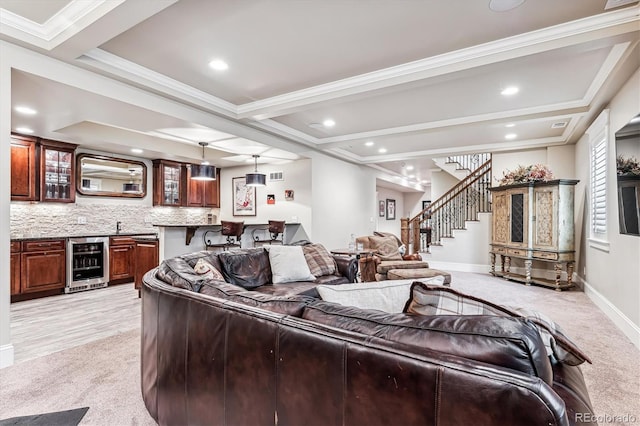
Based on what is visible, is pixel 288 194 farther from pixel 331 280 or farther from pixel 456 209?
pixel 456 209

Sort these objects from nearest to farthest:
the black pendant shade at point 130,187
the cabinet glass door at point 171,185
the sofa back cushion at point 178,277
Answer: the sofa back cushion at point 178,277, the black pendant shade at point 130,187, the cabinet glass door at point 171,185

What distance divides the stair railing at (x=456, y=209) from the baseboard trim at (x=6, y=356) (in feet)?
→ 24.7

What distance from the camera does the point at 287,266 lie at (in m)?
3.68

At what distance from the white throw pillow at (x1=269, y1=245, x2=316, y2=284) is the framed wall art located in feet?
12.9

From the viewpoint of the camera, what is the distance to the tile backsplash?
5.30 meters

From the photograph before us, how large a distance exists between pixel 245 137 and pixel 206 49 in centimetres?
207

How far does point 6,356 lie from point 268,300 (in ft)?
8.93

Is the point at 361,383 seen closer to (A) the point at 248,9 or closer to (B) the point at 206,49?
(A) the point at 248,9

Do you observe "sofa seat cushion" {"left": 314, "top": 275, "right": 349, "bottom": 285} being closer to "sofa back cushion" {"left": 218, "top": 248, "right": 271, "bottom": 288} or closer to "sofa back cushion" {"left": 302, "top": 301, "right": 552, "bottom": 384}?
"sofa back cushion" {"left": 218, "top": 248, "right": 271, "bottom": 288}

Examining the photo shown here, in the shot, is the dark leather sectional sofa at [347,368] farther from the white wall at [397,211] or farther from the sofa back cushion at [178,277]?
the white wall at [397,211]

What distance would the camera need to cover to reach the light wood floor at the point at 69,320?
314 cm

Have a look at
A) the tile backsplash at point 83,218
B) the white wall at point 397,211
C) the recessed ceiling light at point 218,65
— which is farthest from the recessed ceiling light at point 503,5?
the white wall at point 397,211

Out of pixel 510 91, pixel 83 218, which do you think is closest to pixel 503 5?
pixel 510 91

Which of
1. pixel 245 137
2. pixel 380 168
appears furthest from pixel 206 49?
pixel 380 168
